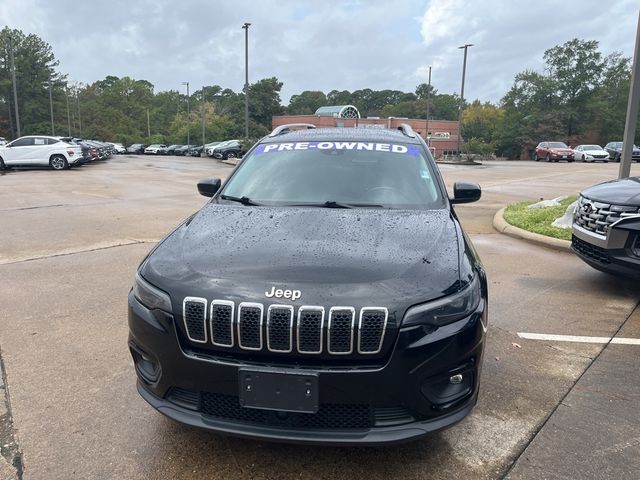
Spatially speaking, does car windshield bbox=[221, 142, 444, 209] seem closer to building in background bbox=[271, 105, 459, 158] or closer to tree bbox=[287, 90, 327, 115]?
building in background bbox=[271, 105, 459, 158]

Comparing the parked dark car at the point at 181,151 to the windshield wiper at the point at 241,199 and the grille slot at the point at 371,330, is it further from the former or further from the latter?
the grille slot at the point at 371,330

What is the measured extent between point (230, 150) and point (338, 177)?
35.4m

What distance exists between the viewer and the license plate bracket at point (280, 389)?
218cm

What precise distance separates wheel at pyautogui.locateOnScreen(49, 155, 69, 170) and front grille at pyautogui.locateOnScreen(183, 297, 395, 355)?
2510 cm

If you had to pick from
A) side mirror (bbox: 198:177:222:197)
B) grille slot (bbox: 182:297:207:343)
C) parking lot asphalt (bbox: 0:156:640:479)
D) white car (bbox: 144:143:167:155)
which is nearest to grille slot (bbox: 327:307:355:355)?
grille slot (bbox: 182:297:207:343)

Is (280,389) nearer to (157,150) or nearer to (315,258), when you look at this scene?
(315,258)

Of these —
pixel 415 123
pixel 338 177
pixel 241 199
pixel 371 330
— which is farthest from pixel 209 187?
pixel 415 123

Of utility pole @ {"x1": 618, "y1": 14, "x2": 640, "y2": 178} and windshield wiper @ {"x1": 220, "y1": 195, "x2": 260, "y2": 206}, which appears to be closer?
windshield wiper @ {"x1": 220, "y1": 195, "x2": 260, "y2": 206}

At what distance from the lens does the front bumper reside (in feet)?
7.24

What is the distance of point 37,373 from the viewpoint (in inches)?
138

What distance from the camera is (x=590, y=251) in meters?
5.27

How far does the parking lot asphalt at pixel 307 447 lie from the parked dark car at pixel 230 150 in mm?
31438

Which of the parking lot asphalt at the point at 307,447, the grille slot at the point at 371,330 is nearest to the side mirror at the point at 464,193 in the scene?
the parking lot asphalt at the point at 307,447

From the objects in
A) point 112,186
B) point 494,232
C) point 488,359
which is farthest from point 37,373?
point 112,186
